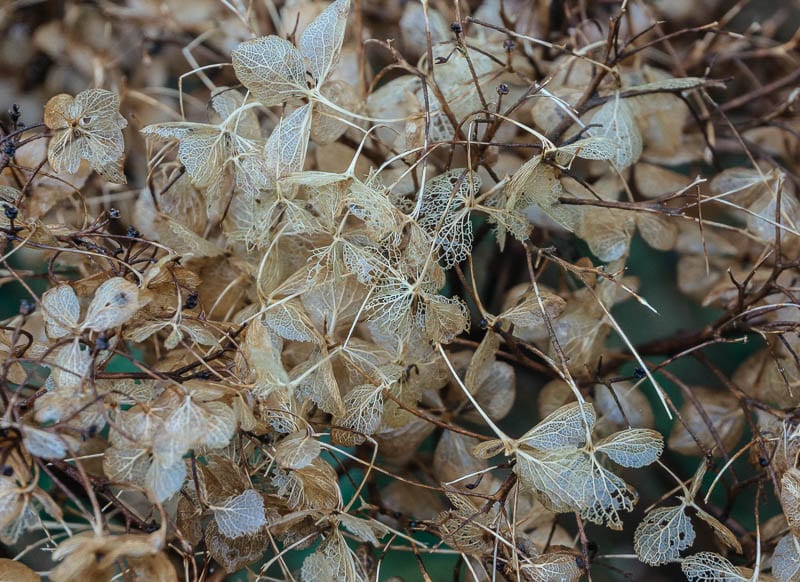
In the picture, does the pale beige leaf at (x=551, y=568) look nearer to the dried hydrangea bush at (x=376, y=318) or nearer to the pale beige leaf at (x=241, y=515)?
the dried hydrangea bush at (x=376, y=318)

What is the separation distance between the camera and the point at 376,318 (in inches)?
16.2

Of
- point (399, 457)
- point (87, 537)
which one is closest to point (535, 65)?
point (399, 457)

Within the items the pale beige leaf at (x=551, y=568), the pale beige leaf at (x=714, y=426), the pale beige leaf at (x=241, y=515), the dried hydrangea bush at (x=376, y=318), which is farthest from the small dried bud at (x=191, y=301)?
the pale beige leaf at (x=714, y=426)

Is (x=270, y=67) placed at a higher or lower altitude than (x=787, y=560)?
higher

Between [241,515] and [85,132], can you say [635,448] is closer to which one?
[241,515]

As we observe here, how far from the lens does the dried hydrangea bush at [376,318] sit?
14.9 inches

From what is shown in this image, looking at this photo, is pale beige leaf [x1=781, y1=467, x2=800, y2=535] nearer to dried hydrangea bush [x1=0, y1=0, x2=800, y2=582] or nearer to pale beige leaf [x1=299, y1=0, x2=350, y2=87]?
dried hydrangea bush [x1=0, y1=0, x2=800, y2=582]

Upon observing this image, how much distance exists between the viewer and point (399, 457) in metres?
0.53

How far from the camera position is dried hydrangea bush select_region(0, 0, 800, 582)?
14.9 inches

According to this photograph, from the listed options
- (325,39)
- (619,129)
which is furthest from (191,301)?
(619,129)

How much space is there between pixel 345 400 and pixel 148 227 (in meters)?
0.20

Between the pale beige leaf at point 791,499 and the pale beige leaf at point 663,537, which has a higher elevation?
the pale beige leaf at point 791,499

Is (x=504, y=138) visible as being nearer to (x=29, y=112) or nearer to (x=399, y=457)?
(x=399, y=457)

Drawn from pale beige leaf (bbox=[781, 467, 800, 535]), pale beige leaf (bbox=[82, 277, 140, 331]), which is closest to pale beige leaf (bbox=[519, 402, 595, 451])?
pale beige leaf (bbox=[781, 467, 800, 535])
